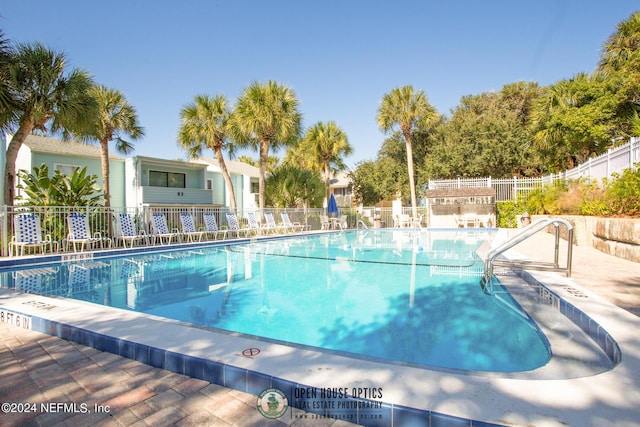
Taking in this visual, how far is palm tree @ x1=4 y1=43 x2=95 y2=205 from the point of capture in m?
9.36

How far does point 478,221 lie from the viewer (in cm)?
2189

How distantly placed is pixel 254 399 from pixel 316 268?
639cm

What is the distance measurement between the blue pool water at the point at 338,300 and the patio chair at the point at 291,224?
8.15 m

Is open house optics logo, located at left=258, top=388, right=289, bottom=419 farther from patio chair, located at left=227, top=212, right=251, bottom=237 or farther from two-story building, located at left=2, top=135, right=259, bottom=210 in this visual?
two-story building, located at left=2, top=135, right=259, bottom=210

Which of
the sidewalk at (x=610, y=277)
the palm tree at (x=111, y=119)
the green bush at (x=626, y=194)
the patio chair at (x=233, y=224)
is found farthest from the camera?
the palm tree at (x=111, y=119)

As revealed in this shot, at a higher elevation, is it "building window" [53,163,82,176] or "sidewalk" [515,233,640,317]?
"building window" [53,163,82,176]

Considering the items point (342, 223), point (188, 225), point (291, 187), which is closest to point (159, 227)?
point (188, 225)

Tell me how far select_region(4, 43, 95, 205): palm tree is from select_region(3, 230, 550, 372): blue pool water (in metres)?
4.05

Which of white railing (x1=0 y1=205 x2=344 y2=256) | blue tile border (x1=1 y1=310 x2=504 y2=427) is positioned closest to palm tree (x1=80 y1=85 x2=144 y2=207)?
white railing (x1=0 y1=205 x2=344 y2=256)

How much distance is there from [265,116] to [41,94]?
386 inches

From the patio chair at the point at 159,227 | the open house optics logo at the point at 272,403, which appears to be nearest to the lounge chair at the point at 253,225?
the patio chair at the point at 159,227

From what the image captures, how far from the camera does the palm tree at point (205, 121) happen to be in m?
18.9

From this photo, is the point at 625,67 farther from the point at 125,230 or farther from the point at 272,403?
the point at 125,230

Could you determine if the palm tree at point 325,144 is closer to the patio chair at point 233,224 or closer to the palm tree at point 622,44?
the patio chair at point 233,224
